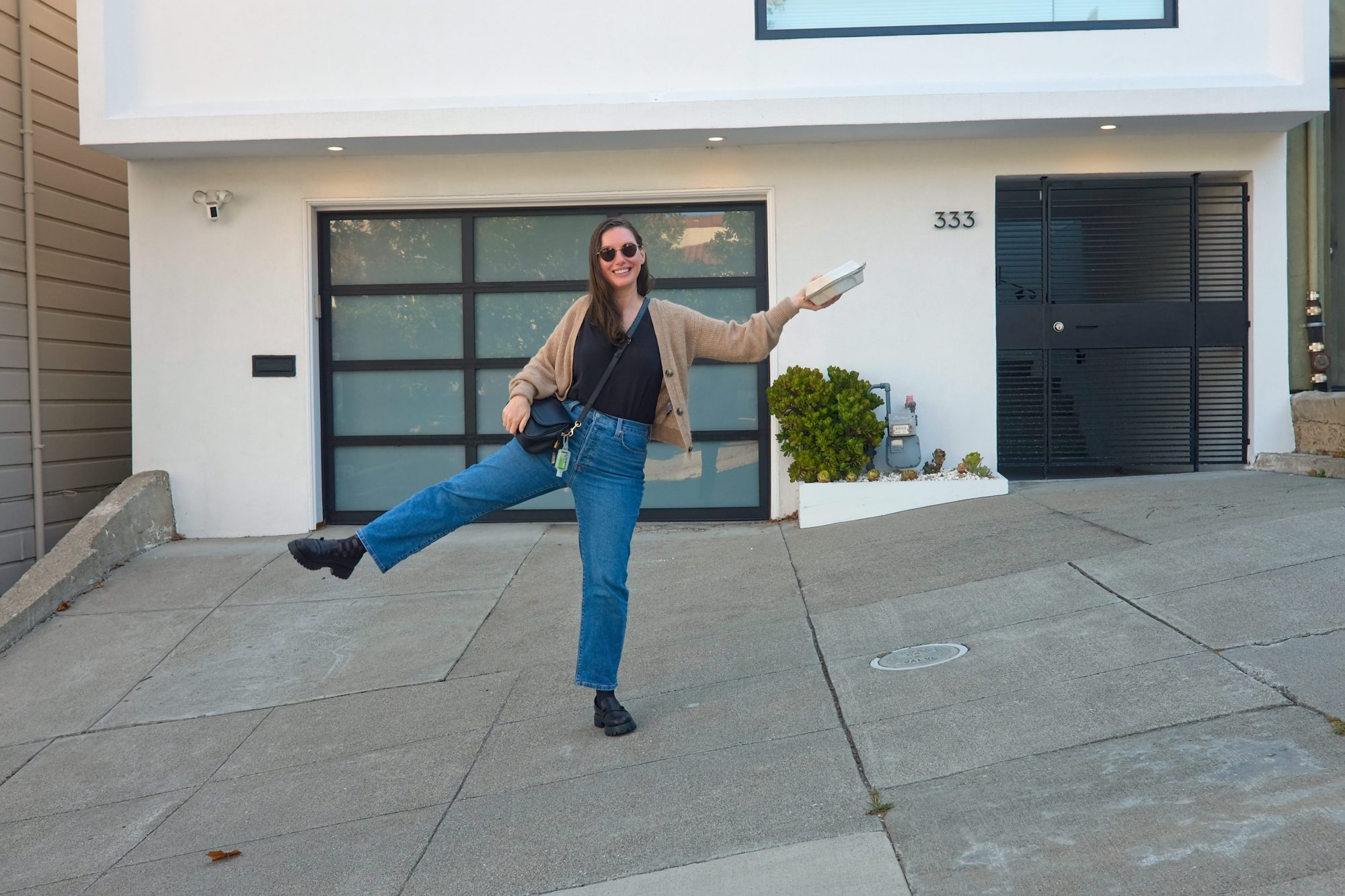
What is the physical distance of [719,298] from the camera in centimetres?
895

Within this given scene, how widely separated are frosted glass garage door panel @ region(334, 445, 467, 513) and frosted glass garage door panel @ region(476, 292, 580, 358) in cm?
89

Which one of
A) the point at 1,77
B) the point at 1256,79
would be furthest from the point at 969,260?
the point at 1,77

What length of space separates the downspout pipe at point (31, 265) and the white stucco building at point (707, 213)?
0.83m

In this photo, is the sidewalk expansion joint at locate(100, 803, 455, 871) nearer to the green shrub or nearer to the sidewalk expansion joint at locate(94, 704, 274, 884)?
the sidewalk expansion joint at locate(94, 704, 274, 884)

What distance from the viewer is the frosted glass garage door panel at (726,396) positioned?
8969 mm

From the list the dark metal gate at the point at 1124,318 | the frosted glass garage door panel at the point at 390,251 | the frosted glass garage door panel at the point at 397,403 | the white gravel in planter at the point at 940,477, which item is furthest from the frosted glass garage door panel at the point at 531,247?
the dark metal gate at the point at 1124,318

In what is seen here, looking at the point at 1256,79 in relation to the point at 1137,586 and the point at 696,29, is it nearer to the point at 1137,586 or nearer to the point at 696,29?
the point at 696,29

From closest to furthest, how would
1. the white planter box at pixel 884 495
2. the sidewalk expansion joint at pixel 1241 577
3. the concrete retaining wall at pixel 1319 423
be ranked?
the sidewalk expansion joint at pixel 1241 577
the concrete retaining wall at pixel 1319 423
the white planter box at pixel 884 495

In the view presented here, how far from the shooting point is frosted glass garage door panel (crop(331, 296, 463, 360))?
9.05 meters

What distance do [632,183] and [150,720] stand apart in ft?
17.3

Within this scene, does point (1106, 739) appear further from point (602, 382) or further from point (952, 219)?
point (952, 219)

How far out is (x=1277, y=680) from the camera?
12.7ft

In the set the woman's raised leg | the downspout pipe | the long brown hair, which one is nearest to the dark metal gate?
the long brown hair

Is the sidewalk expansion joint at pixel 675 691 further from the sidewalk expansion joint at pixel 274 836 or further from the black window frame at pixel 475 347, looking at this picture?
the black window frame at pixel 475 347
